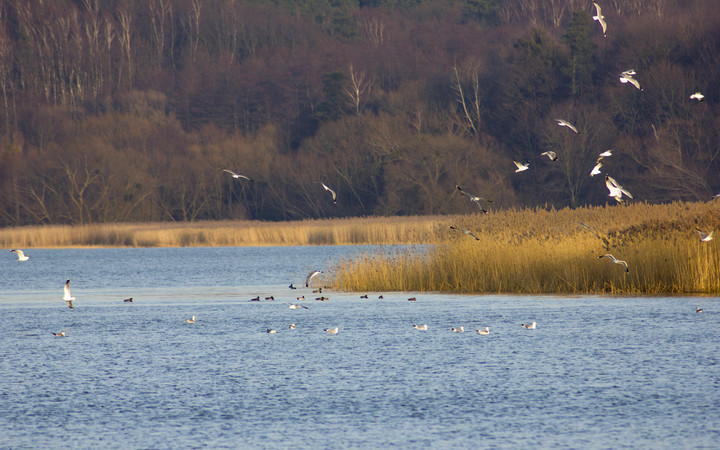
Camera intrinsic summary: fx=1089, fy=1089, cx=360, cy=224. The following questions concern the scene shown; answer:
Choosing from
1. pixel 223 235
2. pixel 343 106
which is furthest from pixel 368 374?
pixel 343 106

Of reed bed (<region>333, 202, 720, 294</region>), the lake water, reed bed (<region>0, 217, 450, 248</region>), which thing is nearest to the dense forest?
reed bed (<region>0, 217, 450, 248</region>)

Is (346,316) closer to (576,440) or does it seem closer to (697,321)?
(697,321)

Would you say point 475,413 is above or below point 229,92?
below

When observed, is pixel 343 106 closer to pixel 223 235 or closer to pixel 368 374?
pixel 223 235

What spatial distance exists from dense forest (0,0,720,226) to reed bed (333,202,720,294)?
28.3m

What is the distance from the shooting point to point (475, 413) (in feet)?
42.4

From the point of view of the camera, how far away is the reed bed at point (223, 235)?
50125 mm

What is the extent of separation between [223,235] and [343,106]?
31.3m

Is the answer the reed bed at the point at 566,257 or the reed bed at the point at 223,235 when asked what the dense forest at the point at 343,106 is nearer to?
the reed bed at the point at 223,235

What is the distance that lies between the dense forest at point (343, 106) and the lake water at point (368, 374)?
34.3m

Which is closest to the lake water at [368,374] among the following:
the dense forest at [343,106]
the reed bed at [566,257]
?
the reed bed at [566,257]

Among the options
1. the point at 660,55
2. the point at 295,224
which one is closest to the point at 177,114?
the point at 295,224

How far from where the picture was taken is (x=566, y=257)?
2583 cm

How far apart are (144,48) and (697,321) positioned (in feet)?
290
